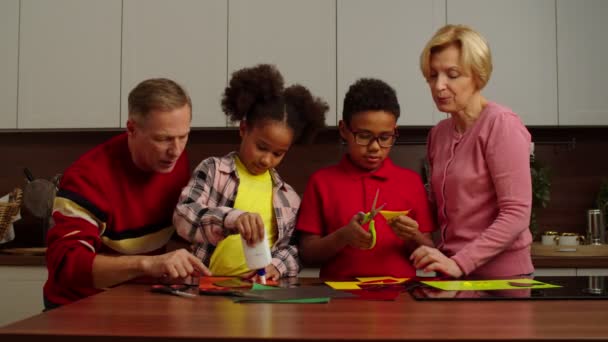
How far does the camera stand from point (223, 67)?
2.70 meters

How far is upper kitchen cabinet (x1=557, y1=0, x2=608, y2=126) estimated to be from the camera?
2.63 meters

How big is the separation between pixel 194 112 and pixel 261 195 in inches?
49.1

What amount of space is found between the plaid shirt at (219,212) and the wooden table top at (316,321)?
34 cm

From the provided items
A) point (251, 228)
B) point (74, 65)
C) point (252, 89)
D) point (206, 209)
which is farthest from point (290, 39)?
point (251, 228)

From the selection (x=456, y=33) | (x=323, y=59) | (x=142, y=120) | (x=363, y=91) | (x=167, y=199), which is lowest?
(x=167, y=199)

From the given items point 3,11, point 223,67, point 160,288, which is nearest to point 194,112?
point 223,67

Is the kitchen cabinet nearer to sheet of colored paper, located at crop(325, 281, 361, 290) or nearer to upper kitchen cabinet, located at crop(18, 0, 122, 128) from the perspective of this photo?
upper kitchen cabinet, located at crop(18, 0, 122, 128)

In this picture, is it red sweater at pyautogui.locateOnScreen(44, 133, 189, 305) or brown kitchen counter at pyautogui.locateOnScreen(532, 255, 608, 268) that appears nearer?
red sweater at pyautogui.locateOnScreen(44, 133, 189, 305)

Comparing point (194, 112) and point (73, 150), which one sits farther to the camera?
point (73, 150)

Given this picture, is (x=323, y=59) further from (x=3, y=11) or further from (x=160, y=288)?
(x=160, y=288)

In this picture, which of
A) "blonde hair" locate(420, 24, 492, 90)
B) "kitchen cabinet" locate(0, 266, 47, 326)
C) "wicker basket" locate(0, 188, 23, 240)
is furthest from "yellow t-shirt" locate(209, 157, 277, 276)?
"wicker basket" locate(0, 188, 23, 240)

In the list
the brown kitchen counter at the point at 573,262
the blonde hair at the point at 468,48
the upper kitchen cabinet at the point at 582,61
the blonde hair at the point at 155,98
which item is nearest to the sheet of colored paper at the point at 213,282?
the blonde hair at the point at 155,98

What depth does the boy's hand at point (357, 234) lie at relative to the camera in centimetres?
139

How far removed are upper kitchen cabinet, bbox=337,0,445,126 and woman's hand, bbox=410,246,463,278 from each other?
4.69 feet
